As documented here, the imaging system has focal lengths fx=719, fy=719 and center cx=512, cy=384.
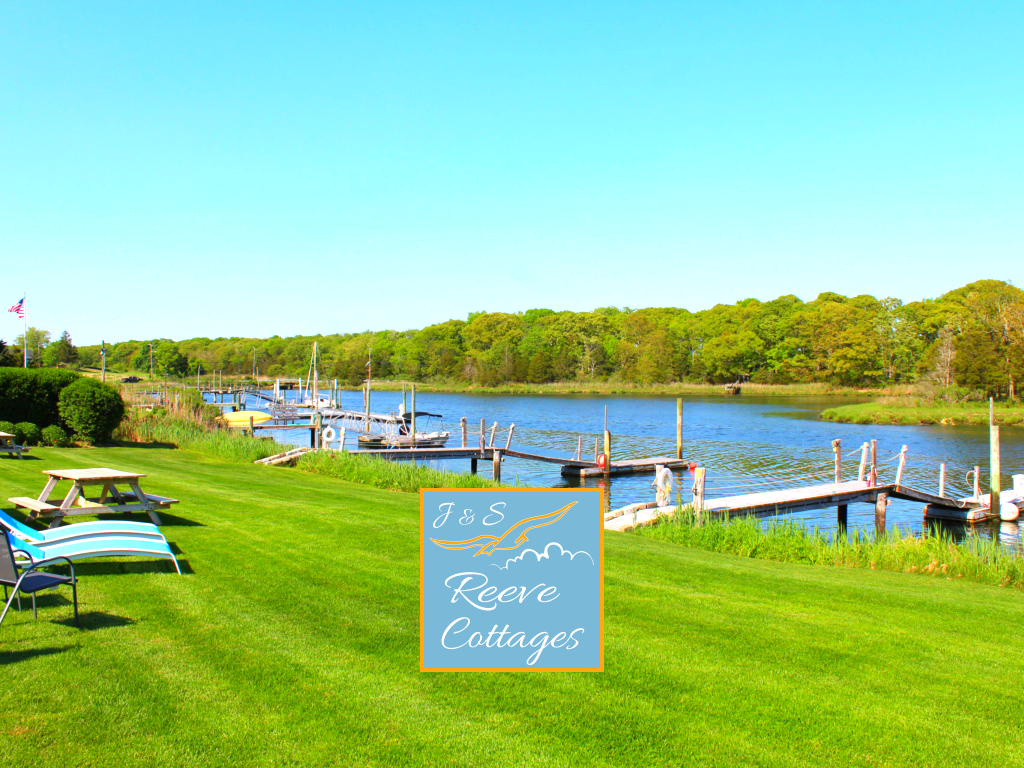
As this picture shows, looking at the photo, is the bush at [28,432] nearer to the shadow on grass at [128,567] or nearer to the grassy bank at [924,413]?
the shadow on grass at [128,567]

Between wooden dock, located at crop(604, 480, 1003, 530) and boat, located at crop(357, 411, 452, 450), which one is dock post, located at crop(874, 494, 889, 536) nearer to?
wooden dock, located at crop(604, 480, 1003, 530)

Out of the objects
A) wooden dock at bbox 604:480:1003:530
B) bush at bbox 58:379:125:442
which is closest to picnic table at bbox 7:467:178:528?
wooden dock at bbox 604:480:1003:530

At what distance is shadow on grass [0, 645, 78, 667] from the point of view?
444 cm

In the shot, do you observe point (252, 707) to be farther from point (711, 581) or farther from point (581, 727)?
point (711, 581)

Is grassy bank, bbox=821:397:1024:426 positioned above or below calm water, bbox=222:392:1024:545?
above

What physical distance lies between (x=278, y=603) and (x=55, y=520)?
3.70 metres

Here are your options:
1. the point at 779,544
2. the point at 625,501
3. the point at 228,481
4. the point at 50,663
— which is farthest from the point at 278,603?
the point at 625,501

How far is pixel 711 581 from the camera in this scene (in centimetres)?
737

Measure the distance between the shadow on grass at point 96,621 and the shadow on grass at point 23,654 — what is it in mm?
365

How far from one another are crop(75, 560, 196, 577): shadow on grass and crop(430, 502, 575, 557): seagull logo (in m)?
3.98

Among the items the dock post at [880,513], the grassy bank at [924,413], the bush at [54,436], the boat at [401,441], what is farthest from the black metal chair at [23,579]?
the grassy bank at [924,413]

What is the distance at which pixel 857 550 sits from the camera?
421 inches

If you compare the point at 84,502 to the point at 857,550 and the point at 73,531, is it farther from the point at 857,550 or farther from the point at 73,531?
the point at 857,550

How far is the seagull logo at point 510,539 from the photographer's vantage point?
3740 millimetres
